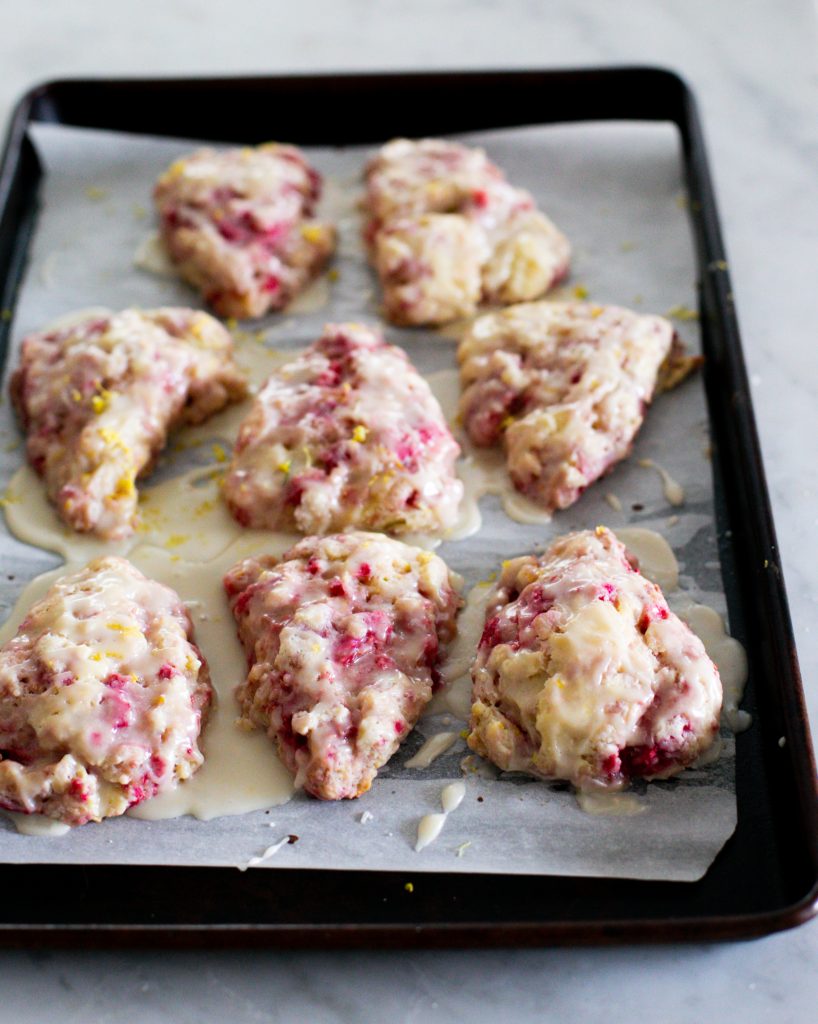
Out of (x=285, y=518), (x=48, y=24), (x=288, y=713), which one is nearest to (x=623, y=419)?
(x=285, y=518)

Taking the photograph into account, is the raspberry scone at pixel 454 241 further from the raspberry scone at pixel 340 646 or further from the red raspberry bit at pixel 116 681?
the red raspberry bit at pixel 116 681

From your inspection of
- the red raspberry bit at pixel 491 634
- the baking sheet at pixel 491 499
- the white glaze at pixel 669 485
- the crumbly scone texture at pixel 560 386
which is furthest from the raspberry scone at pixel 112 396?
the white glaze at pixel 669 485

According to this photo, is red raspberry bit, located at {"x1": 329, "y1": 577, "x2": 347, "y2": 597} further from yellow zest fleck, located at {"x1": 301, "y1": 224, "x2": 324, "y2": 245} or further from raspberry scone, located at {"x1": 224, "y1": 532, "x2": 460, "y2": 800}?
yellow zest fleck, located at {"x1": 301, "y1": 224, "x2": 324, "y2": 245}

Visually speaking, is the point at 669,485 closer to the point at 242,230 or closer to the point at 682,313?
the point at 682,313

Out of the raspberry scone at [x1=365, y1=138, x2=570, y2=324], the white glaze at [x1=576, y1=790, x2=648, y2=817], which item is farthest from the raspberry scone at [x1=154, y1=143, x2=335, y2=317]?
the white glaze at [x1=576, y1=790, x2=648, y2=817]

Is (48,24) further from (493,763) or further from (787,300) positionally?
(493,763)

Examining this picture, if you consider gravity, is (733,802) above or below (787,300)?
below
